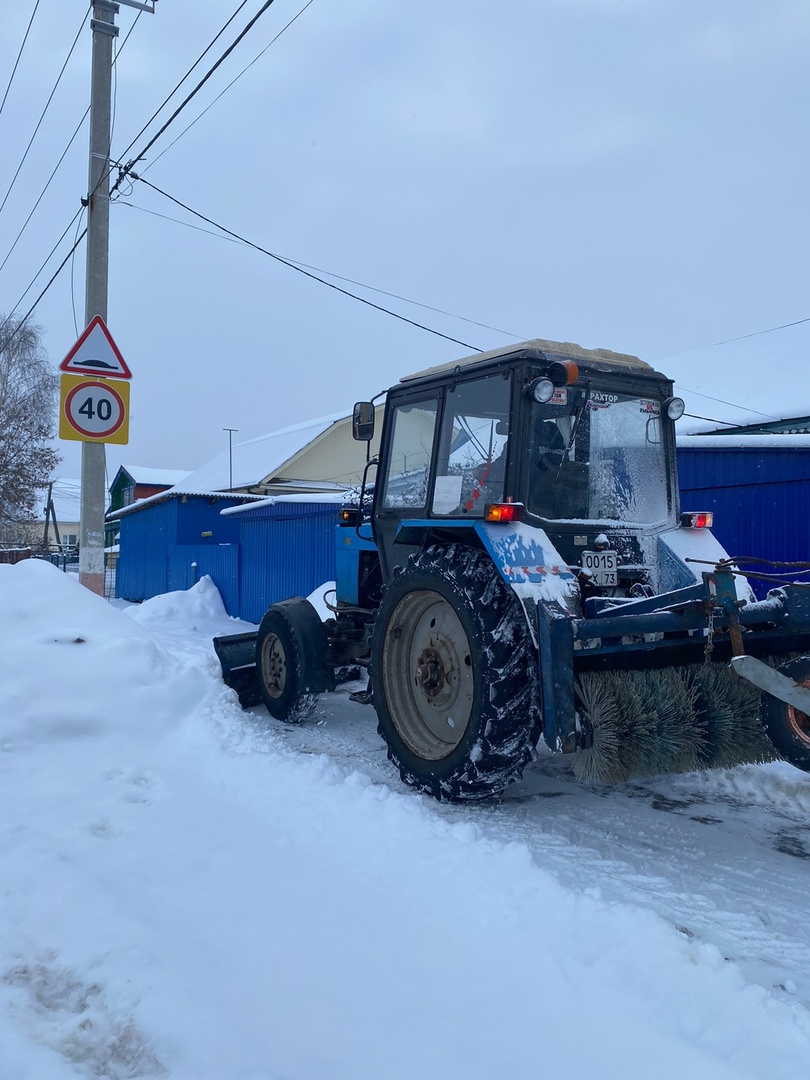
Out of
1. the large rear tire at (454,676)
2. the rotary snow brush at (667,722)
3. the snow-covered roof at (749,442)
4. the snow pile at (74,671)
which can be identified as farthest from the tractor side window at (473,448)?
the snow-covered roof at (749,442)

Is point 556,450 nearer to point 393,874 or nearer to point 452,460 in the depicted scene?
point 452,460

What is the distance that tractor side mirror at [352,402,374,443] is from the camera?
18.4ft

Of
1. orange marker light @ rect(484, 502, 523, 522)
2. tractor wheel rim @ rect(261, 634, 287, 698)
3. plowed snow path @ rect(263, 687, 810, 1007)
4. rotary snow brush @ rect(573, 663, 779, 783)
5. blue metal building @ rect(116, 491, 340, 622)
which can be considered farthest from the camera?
blue metal building @ rect(116, 491, 340, 622)

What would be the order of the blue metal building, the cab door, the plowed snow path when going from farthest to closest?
the blue metal building < the cab door < the plowed snow path

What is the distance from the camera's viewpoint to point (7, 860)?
342cm

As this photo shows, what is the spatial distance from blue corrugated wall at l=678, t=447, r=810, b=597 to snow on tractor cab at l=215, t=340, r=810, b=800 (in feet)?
13.4

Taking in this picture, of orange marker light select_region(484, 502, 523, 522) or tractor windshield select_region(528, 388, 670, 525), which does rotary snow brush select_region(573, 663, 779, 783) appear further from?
tractor windshield select_region(528, 388, 670, 525)

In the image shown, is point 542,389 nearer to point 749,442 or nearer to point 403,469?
point 403,469

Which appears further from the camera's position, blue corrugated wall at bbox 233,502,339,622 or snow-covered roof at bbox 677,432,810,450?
blue corrugated wall at bbox 233,502,339,622

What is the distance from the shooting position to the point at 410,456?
5.50m

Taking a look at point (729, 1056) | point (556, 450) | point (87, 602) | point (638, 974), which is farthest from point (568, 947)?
point (87, 602)

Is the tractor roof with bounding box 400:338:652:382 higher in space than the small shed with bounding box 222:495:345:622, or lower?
higher

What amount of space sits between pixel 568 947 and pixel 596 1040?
0.46 m

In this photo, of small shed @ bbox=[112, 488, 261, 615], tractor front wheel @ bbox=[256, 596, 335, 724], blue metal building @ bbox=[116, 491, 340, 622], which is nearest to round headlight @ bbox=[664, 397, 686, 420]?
tractor front wheel @ bbox=[256, 596, 335, 724]
